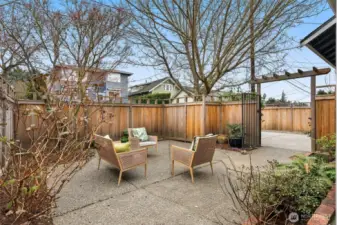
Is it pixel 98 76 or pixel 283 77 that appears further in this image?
pixel 98 76

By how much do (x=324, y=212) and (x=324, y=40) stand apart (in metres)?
3.13

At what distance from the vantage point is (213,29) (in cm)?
713

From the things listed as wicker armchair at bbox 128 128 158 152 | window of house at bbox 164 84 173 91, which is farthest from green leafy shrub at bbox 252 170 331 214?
window of house at bbox 164 84 173 91

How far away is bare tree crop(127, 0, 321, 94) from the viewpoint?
245 inches

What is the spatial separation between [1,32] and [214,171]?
671 cm

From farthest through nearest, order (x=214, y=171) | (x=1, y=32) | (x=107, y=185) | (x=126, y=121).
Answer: (x=126, y=121)
(x=1, y=32)
(x=214, y=171)
(x=107, y=185)

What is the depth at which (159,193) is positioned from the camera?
3092mm

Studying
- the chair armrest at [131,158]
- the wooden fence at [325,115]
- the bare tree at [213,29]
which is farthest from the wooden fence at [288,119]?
the chair armrest at [131,158]

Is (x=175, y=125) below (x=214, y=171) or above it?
above

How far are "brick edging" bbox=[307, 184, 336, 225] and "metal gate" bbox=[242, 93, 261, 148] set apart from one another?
4.23 metres

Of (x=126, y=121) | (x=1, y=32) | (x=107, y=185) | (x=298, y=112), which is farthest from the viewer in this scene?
(x=298, y=112)

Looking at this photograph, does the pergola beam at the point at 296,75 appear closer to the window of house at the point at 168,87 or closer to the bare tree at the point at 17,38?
the bare tree at the point at 17,38

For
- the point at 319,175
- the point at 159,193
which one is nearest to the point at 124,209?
the point at 159,193

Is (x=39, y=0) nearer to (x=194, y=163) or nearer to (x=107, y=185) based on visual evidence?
(x=107, y=185)
